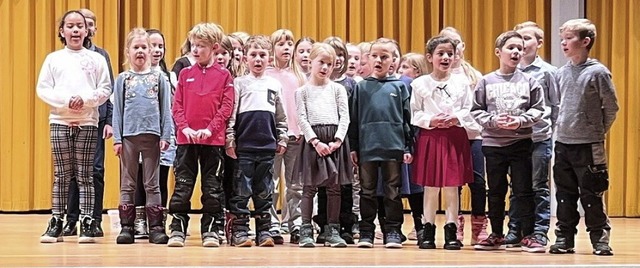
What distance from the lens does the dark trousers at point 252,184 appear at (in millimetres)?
5180

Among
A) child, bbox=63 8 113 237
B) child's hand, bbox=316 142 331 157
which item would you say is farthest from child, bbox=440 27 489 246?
child, bbox=63 8 113 237

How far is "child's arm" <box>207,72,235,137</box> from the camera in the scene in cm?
505

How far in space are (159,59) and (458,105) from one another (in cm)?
184

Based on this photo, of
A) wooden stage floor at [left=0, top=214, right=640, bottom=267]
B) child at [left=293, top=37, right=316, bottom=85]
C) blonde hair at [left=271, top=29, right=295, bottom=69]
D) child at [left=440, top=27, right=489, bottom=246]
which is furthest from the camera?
child at [left=293, top=37, right=316, bottom=85]

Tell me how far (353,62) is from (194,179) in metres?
1.52

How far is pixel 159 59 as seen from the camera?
5.76m

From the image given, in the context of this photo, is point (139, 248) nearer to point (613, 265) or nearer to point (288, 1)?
point (613, 265)

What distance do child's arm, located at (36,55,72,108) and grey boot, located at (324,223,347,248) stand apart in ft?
5.22

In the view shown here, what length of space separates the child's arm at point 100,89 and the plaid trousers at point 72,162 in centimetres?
16

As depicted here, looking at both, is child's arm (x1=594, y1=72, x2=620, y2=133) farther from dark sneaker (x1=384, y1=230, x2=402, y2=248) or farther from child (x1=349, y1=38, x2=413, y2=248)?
dark sneaker (x1=384, y1=230, x2=402, y2=248)

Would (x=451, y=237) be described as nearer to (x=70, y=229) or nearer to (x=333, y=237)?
(x=333, y=237)

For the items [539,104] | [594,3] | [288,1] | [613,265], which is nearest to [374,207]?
[539,104]

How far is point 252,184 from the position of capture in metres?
5.23

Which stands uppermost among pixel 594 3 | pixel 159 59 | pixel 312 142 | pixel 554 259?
pixel 594 3
